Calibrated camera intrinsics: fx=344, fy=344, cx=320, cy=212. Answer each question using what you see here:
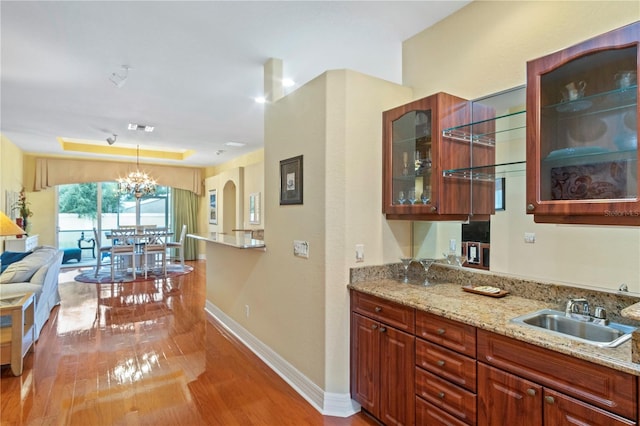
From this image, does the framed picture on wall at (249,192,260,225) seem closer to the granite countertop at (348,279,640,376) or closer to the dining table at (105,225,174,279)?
the dining table at (105,225,174,279)

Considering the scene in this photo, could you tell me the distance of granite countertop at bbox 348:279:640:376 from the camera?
48.9 inches

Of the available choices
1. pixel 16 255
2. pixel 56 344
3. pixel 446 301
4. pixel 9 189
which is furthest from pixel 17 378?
pixel 9 189

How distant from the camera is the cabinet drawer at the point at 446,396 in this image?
165 cm

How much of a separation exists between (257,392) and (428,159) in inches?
85.3

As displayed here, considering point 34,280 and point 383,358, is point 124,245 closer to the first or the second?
point 34,280

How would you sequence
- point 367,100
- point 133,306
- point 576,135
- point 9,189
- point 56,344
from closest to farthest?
point 576,135 → point 367,100 → point 56,344 → point 133,306 → point 9,189

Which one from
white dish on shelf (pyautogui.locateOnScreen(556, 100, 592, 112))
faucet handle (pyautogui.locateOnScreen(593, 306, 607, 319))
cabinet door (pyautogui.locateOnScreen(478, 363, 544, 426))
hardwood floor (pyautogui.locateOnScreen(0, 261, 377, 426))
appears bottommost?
hardwood floor (pyautogui.locateOnScreen(0, 261, 377, 426))

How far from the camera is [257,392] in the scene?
2.68m

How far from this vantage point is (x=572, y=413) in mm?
1301

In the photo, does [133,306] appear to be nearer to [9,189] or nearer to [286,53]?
[9,189]

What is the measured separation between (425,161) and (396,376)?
1386mm

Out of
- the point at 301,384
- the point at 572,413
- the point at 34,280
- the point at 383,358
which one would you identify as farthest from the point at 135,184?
the point at 572,413

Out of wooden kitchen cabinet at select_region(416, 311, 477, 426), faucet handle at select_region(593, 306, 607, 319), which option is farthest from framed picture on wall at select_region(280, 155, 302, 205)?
faucet handle at select_region(593, 306, 607, 319)

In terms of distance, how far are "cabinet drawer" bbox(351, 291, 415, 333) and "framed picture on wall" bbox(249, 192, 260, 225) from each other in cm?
514
